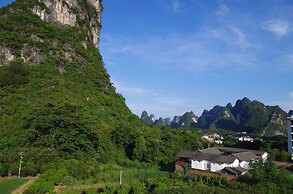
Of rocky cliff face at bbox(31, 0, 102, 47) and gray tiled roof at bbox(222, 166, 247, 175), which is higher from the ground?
rocky cliff face at bbox(31, 0, 102, 47)

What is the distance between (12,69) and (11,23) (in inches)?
451

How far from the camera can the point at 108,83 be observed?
5959cm

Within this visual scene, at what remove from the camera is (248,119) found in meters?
118

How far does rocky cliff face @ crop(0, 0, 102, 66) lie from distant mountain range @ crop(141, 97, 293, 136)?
65466mm

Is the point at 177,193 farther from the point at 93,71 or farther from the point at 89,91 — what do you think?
the point at 93,71

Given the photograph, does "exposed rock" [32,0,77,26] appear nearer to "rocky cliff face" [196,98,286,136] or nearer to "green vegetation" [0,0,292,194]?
"green vegetation" [0,0,292,194]

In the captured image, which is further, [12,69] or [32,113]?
[12,69]

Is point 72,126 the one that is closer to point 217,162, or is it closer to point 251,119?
point 217,162

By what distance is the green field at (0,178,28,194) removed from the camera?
24803 mm

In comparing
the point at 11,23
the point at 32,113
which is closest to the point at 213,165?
the point at 32,113

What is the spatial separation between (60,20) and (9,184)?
37.6m

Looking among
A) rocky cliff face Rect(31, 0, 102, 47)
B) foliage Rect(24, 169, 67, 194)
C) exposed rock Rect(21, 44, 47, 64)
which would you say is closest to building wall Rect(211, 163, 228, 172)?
foliage Rect(24, 169, 67, 194)

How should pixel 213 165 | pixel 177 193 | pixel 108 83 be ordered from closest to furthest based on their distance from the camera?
pixel 177 193, pixel 213 165, pixel 108 83

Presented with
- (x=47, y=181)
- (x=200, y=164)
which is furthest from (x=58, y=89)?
(x=200, y=164)
